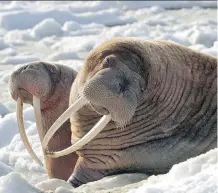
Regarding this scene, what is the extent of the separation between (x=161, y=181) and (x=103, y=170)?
155 cm

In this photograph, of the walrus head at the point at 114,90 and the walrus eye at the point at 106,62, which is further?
the walrus eye at the point at 106,62

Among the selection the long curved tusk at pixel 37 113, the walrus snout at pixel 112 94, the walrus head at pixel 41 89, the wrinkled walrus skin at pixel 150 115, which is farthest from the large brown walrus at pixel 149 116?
the walrus head at pixel 41 89

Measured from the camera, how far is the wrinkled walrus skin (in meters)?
5.22

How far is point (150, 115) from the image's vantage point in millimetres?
5340

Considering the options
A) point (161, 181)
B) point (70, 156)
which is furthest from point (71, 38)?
point (161, 181)

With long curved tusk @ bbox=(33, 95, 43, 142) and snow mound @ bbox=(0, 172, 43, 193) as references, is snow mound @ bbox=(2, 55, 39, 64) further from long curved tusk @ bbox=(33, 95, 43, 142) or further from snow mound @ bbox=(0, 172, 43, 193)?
snow mound @ bbox=(0, 172, 43, 193)

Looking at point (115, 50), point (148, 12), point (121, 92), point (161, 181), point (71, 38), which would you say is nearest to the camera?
point (161, 181)

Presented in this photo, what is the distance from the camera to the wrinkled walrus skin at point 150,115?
17.1 feet

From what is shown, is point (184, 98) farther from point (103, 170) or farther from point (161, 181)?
point (161, 181)

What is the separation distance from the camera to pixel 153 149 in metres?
5.30

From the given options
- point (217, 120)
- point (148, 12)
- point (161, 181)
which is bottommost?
point (148, 12)

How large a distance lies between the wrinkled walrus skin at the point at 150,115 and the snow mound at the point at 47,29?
8027 millimetres

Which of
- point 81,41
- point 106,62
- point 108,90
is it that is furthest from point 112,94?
point 81,41

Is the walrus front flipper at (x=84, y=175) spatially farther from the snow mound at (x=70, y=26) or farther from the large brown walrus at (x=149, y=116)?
the snow mound at (x=70, y=26)
